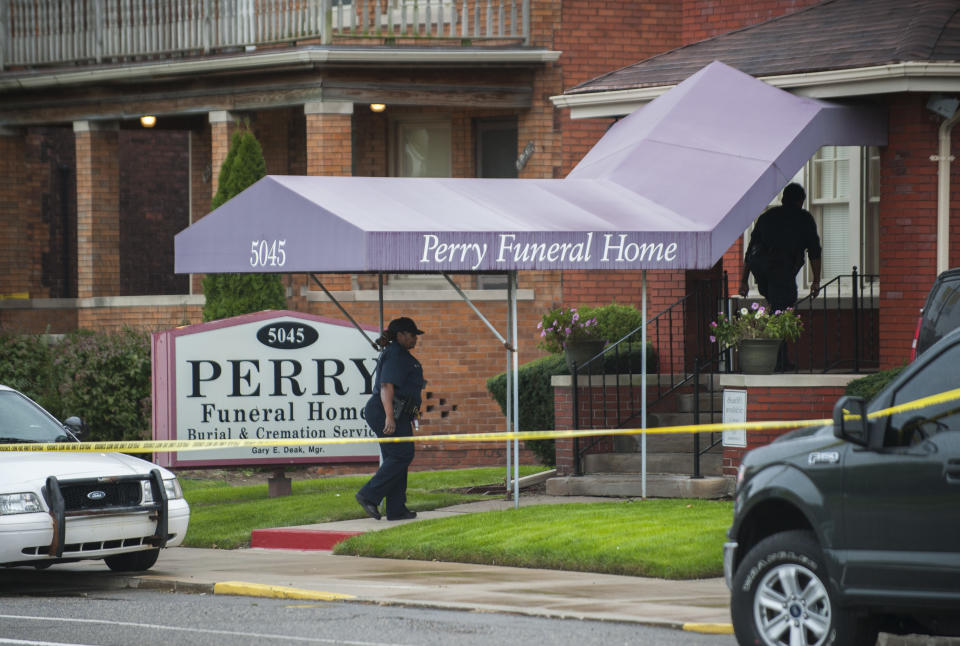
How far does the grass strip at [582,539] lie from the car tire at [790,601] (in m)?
2.94

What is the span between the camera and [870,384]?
1370cm

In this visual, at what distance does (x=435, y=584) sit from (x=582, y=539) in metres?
1.40

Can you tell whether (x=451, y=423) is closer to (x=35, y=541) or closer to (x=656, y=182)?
(x=656, y=182)

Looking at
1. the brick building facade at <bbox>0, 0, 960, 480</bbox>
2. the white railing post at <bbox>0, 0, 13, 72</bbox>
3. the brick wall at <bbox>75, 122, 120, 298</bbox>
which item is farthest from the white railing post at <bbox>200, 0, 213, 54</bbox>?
the white railing post at <bbox>0, 0, 13, 72</bbox>

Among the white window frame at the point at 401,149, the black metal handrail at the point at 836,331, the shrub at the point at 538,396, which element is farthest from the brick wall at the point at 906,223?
the white window frame at the point at 401,149

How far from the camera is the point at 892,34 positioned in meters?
15.2

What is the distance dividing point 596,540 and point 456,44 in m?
10.8

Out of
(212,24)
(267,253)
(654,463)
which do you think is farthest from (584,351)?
(212,24)

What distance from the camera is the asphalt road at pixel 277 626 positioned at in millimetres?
9070

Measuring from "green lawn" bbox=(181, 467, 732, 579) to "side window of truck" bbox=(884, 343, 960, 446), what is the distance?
3.54 meters

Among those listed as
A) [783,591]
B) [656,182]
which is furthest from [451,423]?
[783,591]

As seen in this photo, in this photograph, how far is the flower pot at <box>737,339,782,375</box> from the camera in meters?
14.3

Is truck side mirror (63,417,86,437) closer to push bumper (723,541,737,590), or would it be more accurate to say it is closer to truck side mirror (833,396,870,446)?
push bumper (723,541,737,590)

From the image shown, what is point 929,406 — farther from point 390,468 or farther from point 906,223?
point 906,223
